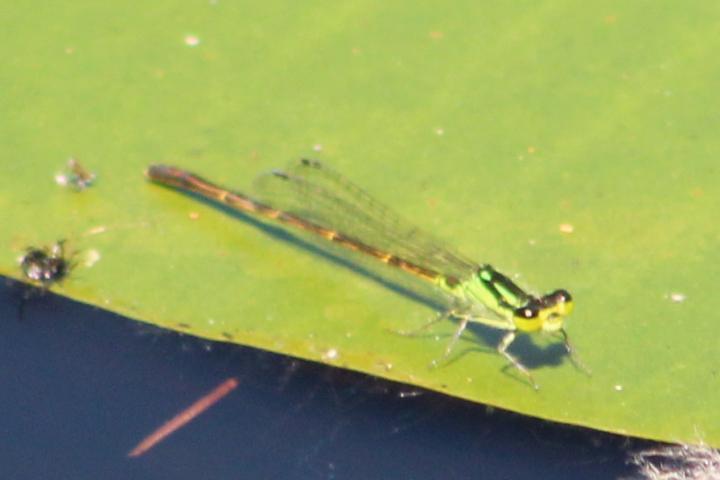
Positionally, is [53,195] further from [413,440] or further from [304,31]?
[413,440]

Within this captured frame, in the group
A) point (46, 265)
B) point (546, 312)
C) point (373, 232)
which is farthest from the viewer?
point (373, 232)

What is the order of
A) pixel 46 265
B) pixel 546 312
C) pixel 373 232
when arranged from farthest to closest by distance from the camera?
pixel 373 232 < pixel 46 265 < pixel 546 312

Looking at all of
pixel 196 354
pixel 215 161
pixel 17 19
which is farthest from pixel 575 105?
pixel 17 19

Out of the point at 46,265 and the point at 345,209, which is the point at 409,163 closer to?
the point at 345,209

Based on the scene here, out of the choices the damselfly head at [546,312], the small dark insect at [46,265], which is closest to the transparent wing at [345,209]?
the damselfly head at [546,312]

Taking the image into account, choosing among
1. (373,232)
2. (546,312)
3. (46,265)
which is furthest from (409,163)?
(46,265)

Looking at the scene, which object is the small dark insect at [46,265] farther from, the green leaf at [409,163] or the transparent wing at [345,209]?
the transparent wing at [345,209]
